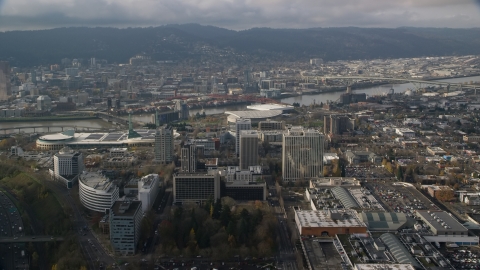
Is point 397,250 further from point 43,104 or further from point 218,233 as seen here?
point 43,104

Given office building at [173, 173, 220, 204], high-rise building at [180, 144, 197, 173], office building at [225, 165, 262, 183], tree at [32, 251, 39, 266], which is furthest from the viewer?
high-rise building at [180, 144, 197, 173]

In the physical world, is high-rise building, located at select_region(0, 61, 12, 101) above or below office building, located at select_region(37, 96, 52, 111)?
above

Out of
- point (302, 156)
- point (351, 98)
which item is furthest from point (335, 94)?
point (302, 156)

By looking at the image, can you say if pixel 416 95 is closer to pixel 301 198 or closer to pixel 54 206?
pixel 301 198

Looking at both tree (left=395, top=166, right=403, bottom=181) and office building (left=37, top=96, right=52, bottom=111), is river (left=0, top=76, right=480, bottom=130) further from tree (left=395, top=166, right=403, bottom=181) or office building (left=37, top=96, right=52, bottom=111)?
tree (left=395, top=166, right=403, bottom=181)

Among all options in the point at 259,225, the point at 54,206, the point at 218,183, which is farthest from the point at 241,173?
the point at 54,206

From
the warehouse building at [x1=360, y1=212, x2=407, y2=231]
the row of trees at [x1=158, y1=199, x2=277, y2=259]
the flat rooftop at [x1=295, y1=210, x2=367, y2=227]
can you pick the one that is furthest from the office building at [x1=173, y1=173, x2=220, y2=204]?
the warehouse building at [x1=360, y1=212, x2=407, y2=231]
